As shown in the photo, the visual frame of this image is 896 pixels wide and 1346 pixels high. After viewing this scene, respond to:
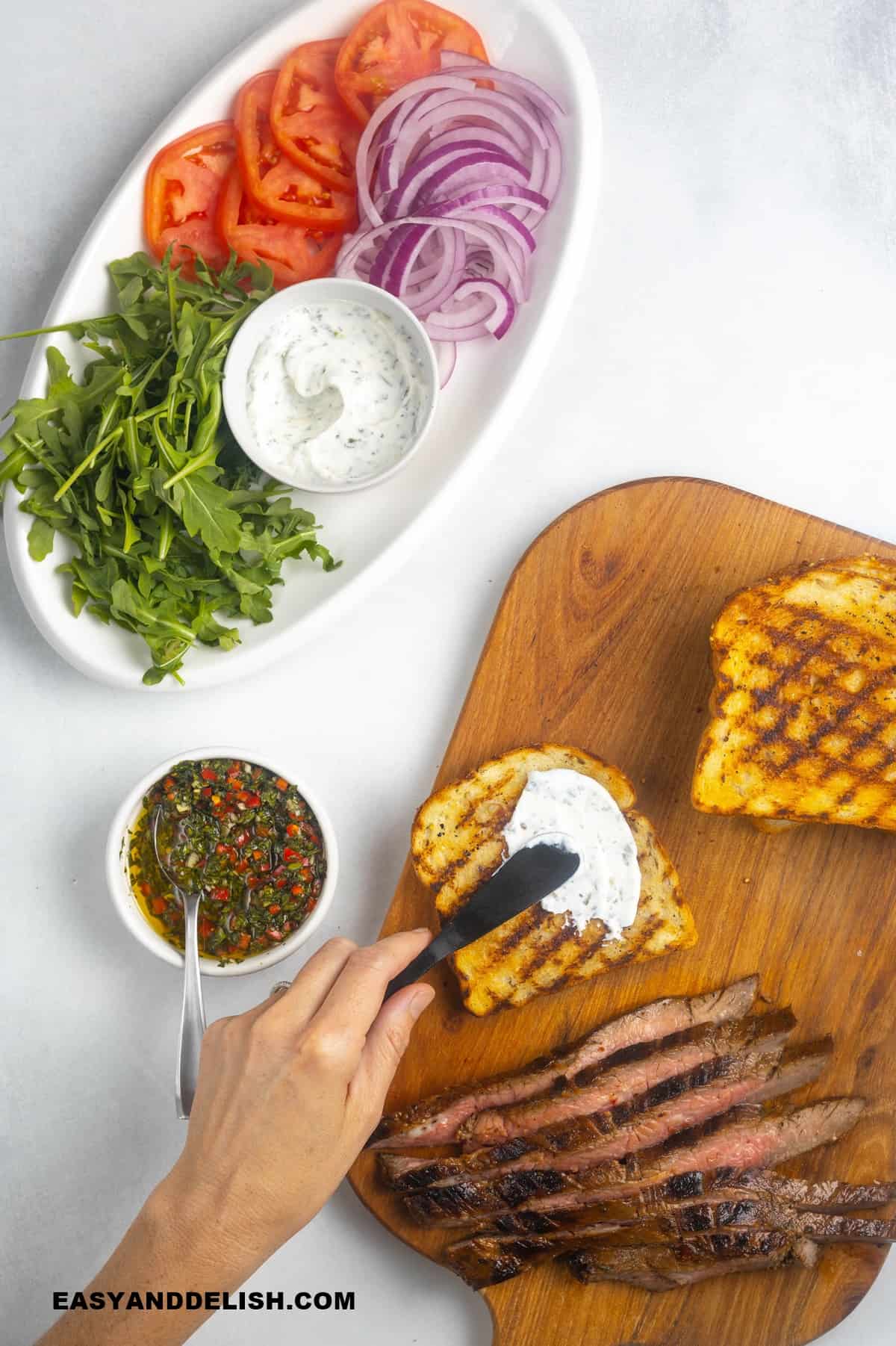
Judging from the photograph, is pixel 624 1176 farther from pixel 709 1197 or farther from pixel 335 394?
pixel 335 394

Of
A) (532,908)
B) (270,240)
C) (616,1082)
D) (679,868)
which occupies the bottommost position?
(616,1082)

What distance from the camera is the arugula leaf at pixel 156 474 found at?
11.3 ft

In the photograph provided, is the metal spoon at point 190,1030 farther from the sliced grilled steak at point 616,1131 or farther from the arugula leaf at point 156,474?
the arugula leaf at point 156,474

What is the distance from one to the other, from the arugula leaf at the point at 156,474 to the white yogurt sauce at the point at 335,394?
0.14 metres

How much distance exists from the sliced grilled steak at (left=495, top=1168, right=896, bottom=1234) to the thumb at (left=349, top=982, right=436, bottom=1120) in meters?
0.72

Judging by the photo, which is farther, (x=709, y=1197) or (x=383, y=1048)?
(x=709, y=1197)

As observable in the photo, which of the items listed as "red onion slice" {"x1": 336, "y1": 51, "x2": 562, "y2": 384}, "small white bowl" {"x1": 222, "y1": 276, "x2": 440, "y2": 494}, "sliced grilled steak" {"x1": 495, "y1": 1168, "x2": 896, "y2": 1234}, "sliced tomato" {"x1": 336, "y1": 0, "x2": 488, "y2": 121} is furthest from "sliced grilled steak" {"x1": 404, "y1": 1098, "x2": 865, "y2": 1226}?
"sliced tomato" {"x1": 336, "y1": 0, "x2": 488, "y2": 121}

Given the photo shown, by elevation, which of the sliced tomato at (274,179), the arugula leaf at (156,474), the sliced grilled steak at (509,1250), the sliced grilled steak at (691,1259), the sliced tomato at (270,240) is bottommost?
the sliced grilled steak at (509,1250)

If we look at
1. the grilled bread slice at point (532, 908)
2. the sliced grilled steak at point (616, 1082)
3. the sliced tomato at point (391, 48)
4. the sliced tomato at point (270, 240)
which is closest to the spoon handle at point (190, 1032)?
the grilled bread slice at point (532, 908)

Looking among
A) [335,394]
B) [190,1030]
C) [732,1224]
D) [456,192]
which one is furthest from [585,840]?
[456,192]

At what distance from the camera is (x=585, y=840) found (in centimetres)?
353

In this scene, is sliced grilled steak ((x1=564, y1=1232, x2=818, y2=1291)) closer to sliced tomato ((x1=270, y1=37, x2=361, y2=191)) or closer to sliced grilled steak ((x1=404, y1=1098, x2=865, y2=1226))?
sliced grilled steak ((x1=404, y1=1098, x2=865, y2=1226))

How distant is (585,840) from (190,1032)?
4.48ft

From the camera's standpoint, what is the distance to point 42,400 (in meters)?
3.54
